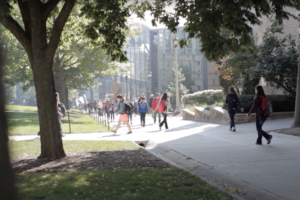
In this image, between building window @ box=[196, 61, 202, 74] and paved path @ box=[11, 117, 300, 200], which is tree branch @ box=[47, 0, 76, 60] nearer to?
paved path @ box=[11, 117, 300, 200]

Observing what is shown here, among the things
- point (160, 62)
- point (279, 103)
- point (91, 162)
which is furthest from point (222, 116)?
point (160, 62)

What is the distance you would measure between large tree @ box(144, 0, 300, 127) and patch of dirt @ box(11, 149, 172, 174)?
362 cm

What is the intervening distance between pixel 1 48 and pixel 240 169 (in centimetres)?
684

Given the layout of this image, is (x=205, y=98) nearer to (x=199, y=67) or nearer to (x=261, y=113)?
(x=261, y=113)

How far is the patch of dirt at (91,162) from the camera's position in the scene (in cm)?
863

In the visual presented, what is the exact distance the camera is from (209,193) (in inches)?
237

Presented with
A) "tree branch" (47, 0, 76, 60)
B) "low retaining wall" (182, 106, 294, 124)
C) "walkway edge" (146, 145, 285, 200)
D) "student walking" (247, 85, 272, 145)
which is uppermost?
"tree branch" (47, 0, 76, 60)

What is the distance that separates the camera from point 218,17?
32.7 feet

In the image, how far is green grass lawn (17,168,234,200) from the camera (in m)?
5.90

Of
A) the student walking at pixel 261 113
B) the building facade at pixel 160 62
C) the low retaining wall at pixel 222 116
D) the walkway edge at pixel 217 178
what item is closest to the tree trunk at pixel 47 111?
the walkway edge at pixel 217 178

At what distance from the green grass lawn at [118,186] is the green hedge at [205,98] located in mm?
32324

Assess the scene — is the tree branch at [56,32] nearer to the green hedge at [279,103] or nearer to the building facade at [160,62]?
the green hedge at [279,103]

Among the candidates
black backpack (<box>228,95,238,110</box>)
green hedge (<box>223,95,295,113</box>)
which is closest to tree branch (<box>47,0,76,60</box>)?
black backpack (<box>228,95,238,110</box>)

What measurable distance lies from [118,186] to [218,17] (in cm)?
537
